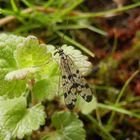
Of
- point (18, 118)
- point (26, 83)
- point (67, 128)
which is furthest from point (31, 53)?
point (67, 128)

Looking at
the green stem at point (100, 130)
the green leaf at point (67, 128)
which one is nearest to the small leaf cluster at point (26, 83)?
the green leaf at point (67, 128)

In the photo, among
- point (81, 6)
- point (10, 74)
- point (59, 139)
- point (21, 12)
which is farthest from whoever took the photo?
point (81, 6)

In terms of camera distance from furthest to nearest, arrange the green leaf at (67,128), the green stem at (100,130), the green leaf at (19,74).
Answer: the green stem at (100,130), the green leaf at (67,128), the green leaf at (19,74)

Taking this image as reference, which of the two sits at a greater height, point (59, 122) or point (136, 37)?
point (136, 37)

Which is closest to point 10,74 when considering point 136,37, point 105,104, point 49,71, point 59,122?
point 49,71

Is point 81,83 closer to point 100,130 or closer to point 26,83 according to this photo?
point 26,83

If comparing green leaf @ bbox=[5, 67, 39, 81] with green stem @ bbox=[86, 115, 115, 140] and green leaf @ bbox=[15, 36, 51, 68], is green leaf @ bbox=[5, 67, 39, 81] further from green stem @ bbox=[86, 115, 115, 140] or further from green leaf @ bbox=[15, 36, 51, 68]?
green stem @ bbox=[86, 115, 115, 140]

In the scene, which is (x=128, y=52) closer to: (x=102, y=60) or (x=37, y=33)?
(x=102, y=60)

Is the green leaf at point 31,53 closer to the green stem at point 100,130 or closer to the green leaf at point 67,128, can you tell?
the green leaf at point 67,128
